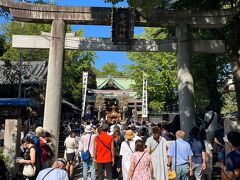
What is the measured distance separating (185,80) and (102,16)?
361cm

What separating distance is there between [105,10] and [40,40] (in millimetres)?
2465

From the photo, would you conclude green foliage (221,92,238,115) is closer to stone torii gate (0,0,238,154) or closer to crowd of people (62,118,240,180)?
stone torii gate (0,0,238,154)

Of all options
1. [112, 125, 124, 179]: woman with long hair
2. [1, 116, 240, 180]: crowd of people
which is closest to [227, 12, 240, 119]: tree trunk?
[1, 116, 240, 180]: crowd of people

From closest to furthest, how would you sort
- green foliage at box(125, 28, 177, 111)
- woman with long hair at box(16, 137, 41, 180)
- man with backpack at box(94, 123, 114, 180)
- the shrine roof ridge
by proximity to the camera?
1. woman with long hair at box(16, 137, 41, 180)
2. man with backpack at box(94, 123, 114, 180)
3. the shrine roof ridge
4. green foliage at box(125, 28, 177, 111)

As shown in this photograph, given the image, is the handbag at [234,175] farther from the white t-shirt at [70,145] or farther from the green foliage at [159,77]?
the green foliage at [159,77]

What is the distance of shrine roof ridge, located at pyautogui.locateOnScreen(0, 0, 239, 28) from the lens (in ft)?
39.7

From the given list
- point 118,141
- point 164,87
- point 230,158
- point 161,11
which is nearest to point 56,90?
point 118,141

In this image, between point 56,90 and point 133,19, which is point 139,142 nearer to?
point 56,90

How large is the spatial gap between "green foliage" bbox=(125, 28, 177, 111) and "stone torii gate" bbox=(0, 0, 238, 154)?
17026 millimetres

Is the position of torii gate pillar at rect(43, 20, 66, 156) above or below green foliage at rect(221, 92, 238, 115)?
below

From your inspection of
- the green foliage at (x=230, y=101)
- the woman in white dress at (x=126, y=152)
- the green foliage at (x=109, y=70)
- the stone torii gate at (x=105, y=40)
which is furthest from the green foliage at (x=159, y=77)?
the green foliage at (x=109, y=70)

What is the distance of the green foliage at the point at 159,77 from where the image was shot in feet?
98.6

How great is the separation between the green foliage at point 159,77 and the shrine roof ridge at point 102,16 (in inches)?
671

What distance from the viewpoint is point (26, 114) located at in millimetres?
17516
